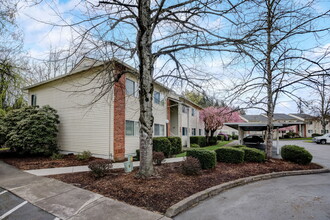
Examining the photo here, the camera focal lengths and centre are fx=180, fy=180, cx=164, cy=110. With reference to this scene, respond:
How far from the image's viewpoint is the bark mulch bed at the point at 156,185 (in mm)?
4184

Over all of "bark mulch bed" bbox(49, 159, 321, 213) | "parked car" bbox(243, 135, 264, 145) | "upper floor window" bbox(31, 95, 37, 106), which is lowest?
"parked car" bbox(243, 135, 264, 145)

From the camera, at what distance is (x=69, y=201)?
4328 mm

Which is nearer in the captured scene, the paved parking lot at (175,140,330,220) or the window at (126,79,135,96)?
the paved parking lot at (175,140,330,220)

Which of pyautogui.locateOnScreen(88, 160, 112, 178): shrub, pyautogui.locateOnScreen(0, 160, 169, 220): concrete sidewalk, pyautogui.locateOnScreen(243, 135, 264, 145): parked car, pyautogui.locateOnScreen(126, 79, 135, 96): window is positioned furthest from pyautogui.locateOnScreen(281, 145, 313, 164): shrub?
pyautogui.locateOnScreen(243, 135, 264, 145): parked car

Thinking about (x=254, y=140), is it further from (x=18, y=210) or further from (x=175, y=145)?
(x=18, y=210)

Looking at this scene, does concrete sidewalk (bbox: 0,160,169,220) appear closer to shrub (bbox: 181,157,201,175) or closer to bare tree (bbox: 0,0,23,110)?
shrub (bbox: 181,157,201,175)

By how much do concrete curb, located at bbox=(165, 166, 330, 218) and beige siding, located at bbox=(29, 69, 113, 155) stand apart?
659cm

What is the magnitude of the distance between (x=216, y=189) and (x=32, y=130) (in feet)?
35.0

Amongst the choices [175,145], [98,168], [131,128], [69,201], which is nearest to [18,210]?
[69,201]

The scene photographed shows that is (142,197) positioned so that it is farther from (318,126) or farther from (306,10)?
(318,126)

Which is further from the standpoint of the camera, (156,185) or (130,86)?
(130,86)

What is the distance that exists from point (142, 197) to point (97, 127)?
23.3 feet

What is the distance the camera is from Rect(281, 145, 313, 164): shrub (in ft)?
28.1

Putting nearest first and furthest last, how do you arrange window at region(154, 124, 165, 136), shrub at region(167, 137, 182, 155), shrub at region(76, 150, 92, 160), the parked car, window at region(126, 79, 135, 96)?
shrub at region(76, 150, 92, 160) → window at region(126, 79, 135, 96) → shrub at region(167, 137, 182, 155) → window at region(154, 124, 165, 136) → the parked car
